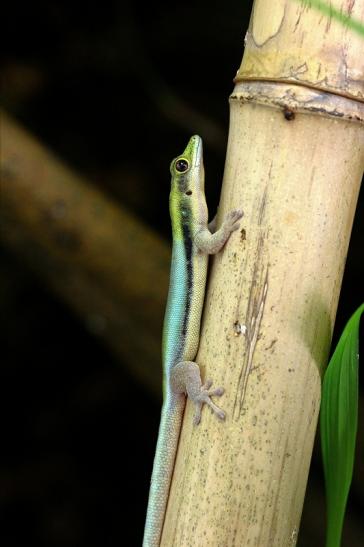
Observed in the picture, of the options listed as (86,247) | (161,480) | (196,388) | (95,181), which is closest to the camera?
(196,388)

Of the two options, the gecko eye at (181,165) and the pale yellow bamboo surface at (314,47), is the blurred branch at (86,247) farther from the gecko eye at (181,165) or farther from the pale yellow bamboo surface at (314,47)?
the pale yellow bamboo surface at (314,47)

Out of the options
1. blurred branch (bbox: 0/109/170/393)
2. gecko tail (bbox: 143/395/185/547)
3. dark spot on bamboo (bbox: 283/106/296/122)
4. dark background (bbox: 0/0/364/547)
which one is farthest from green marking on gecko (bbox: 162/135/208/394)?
dark background (bbox: 0/0/364/547)

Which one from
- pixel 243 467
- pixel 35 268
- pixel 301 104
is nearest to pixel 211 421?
pixel 243 467

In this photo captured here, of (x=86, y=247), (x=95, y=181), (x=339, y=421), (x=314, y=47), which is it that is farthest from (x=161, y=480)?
(x=95, y=181)

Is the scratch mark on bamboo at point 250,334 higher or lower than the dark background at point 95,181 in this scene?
lower

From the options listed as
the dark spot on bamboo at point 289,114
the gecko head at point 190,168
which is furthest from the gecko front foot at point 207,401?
the gecko head at point 190,168

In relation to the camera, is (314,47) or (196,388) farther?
(196,388)

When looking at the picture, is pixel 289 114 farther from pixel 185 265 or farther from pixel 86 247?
pixel 86 247
